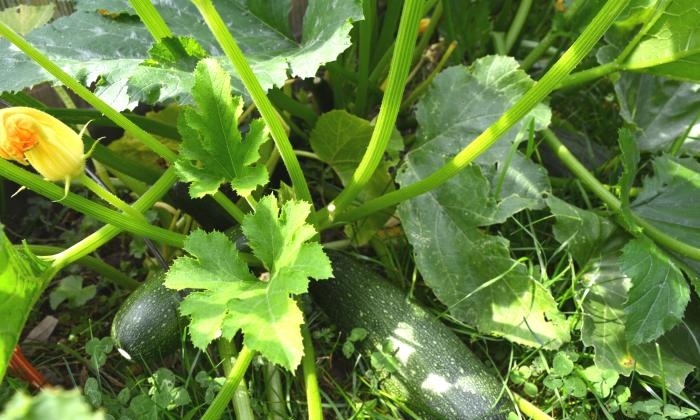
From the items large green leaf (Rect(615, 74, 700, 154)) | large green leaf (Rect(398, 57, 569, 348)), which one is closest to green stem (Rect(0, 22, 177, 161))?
large green leaf (Rect(398, 57, 569, 348))

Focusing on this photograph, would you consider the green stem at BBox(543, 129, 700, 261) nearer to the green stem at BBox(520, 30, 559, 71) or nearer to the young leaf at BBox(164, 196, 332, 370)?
the green stem at BBox(520, 30, 559, 71)

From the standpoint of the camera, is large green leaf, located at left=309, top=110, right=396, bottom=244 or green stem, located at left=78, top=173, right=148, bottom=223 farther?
large green leaf, located at left=309, top=110, right=396, bottom=244

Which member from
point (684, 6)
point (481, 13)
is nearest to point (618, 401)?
point (684, 6)

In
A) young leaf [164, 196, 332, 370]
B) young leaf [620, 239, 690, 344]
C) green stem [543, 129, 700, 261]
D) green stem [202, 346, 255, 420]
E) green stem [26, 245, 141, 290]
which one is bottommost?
green stem [26, 245, 141, 290]

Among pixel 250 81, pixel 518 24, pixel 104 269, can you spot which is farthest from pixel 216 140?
pixel 518 24

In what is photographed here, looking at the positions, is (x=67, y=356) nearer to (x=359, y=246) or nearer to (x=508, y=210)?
(x=359, y=246)

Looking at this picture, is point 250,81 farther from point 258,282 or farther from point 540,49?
point 540,49

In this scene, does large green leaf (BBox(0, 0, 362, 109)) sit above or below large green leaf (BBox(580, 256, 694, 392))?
above

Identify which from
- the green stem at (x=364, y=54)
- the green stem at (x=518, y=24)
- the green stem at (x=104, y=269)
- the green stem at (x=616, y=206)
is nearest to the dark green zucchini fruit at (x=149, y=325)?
the green stem at (x=104, y=269)
